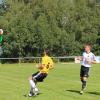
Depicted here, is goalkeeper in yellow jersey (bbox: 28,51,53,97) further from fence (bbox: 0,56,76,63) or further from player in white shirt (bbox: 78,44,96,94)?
fence (bbox: 0,56,76,63)

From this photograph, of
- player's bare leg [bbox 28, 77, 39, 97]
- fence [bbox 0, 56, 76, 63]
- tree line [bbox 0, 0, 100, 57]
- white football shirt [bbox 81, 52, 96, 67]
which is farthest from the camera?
tree line [bbox 0, 0, 100, 57]

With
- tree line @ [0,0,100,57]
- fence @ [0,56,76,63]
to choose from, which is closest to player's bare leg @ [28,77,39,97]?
fence @ [0,56,76,63]

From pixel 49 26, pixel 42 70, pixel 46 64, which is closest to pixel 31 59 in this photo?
pixel 49 26

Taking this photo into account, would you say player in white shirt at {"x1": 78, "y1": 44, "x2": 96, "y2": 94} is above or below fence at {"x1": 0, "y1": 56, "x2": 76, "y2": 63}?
above

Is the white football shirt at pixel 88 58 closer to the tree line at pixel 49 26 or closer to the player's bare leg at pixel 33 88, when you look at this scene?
the player's bare leg at pixel 33 88

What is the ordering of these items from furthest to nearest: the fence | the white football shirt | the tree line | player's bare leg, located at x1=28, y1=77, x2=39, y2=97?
the tree line < the fence < the white football shirt < player's bare leg, located at x1=28, y1=77, x2=39, y2=97

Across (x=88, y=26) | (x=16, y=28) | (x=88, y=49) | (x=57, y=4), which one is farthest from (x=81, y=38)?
(x=88, y=49)

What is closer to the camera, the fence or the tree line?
the fence

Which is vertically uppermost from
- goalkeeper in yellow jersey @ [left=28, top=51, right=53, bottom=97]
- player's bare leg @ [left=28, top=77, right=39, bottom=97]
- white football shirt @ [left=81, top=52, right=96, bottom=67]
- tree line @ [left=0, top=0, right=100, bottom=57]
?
tree line @ [left=0, top=0, right=100, bottom=57]

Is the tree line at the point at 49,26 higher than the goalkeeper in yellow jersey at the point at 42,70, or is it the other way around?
the tree line at the point at 49,26

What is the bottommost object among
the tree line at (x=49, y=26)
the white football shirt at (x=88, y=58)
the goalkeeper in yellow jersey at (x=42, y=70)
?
the goalkeeper in yellow jersey at (x=42, y=70)

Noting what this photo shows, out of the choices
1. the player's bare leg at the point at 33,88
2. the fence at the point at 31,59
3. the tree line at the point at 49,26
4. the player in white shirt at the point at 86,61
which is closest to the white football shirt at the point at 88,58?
the player in white shirt at the point at 86,61

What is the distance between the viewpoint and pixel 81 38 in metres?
77.9

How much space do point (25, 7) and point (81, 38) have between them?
11330mm
